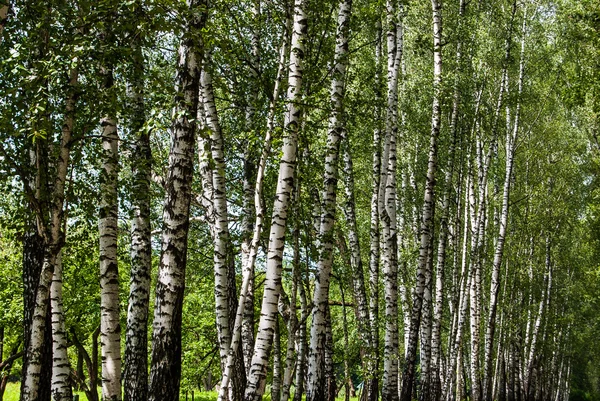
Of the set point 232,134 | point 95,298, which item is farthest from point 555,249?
point 232,134

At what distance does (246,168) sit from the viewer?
13.4 m

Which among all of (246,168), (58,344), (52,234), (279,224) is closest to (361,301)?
(246,168)

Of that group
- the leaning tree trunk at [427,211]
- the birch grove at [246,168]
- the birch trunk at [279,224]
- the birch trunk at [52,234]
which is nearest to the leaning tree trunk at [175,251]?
the birch grove at [246,168]

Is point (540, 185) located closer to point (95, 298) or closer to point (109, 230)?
point (95, 298)

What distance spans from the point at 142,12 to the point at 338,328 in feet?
93.3

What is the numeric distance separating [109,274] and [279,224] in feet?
7.33

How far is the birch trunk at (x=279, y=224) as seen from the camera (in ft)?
29.1

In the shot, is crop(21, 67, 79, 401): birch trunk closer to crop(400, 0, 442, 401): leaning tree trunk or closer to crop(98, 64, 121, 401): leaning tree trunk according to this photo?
crop(98, 64, 121, 401): leaning tree trunk

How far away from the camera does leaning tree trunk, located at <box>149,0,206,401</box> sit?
318 inches

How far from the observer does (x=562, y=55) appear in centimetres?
2884

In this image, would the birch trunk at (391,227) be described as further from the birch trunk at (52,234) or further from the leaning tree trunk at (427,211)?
the birch trunk at (52,234)

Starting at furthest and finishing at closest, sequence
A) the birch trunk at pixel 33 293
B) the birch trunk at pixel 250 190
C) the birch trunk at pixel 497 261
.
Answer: the birch trunk at pixel 497 261 → the birch trunk at pixel 250 190 → the birch trunk at pixel 33 293

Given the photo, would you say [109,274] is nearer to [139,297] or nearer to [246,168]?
[139,297]

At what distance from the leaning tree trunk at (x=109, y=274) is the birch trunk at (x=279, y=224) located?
169cm
